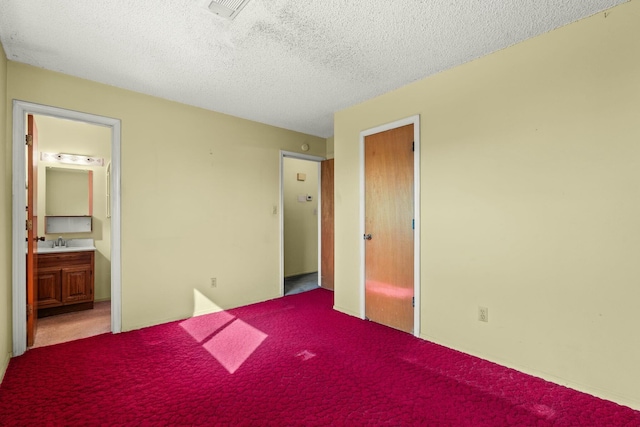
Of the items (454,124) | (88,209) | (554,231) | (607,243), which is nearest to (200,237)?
(88,209)

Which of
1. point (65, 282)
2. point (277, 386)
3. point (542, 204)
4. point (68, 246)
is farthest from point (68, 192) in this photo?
point (542, 204)

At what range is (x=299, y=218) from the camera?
553cm

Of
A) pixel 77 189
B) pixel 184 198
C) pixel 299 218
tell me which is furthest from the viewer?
pixel 299 218

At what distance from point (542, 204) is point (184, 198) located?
11.2 feet

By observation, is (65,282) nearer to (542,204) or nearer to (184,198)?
(184,198)

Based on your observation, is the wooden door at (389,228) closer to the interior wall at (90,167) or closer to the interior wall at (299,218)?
the interior wall at (299,218)

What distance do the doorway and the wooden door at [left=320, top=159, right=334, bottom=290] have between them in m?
0.43

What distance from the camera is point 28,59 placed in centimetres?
239

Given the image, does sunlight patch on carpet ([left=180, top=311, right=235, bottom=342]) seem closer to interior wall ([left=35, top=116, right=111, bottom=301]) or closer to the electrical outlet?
interior wall ([left=35, top=116, right=111, bottom=301])

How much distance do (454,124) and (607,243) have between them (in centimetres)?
137

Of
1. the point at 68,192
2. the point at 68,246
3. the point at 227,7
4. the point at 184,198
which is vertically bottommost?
the point at 68,246

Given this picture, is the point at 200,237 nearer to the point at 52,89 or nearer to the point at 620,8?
the point at 52,89

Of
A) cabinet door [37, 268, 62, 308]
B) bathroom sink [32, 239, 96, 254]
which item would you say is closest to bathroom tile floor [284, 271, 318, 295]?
bathroom sink [32, 239, 96, 254]

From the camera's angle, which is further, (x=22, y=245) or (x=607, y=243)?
(x=22, y=245)
